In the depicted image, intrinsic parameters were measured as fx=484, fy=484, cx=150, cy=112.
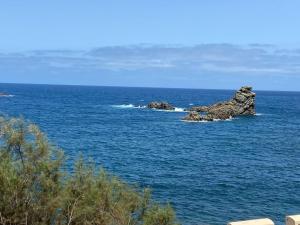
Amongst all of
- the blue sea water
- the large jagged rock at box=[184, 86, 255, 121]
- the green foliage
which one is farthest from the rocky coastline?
the green foliage

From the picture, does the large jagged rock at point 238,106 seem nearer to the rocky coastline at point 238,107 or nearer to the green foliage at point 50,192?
the rocky coastline at point 238,107

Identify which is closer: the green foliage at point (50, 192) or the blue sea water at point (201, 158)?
the green foliage at point (50, 192)

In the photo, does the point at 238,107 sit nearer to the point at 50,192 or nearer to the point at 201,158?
the point at 201,158

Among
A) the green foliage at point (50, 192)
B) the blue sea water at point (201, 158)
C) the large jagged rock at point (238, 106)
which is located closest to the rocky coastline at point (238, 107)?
the large jagged rock at point (238, 106)

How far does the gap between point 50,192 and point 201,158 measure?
46926 mm

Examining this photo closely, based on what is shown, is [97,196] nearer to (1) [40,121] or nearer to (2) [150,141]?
(2) [150,141]

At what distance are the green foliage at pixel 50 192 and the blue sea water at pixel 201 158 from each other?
5.16m

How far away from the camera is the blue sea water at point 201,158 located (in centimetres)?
4222

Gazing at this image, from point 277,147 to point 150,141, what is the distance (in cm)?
2103

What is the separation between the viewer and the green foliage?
1970cm

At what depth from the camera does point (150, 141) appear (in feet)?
271

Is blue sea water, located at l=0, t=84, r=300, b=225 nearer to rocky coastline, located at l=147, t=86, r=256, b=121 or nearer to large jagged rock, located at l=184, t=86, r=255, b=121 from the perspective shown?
rocky coastline, located at l=147, t=86, r=256, b=121

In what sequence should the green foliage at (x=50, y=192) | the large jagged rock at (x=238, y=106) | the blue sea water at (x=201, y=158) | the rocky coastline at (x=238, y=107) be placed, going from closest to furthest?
1. the green foliage at (x=50, y=192)
2. the blue sea water at (x=201, y=158)
3. the rocky coastline at (x=238, y=107)
4. the large jagged rock at (x=238, y=106)

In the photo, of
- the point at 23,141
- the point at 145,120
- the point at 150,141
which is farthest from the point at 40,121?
the point at 23,141
